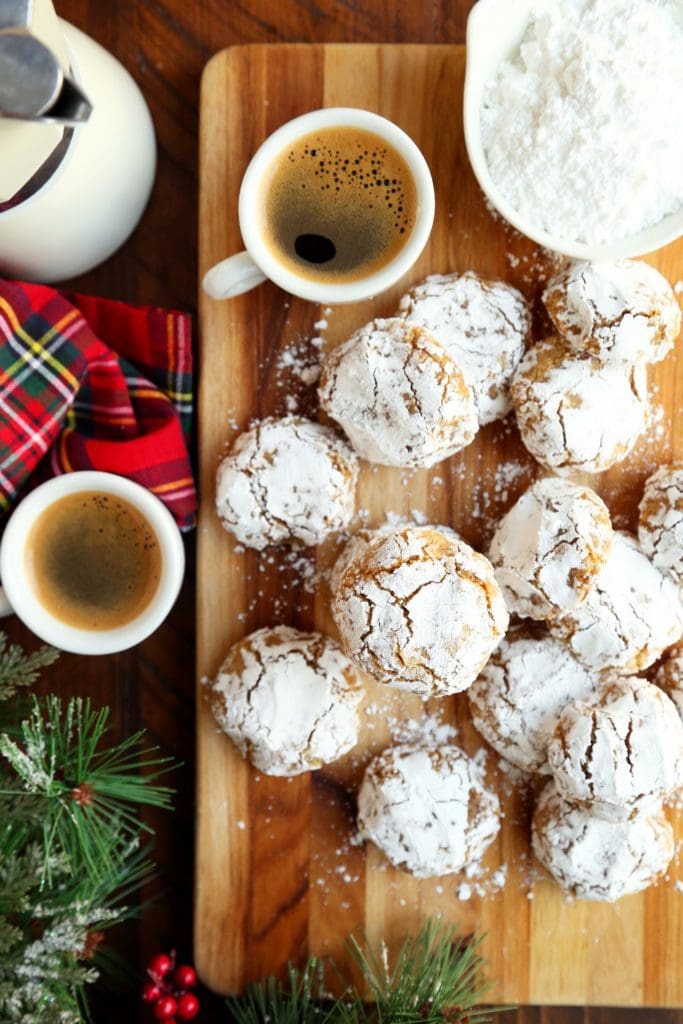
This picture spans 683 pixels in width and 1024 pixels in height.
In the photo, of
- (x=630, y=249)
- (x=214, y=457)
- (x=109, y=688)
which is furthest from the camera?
(x=109, y=688)

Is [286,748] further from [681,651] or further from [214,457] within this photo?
[681,651]

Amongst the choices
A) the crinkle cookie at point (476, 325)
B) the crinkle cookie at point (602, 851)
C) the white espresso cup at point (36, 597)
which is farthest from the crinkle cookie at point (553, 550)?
the white espresso cup at point (36, 597)

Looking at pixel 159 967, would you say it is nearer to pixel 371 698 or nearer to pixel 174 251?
pixel 371 698

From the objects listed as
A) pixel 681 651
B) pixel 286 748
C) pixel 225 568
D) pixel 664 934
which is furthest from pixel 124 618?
pixel 664 934

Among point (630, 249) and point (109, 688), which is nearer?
point (630, 249)

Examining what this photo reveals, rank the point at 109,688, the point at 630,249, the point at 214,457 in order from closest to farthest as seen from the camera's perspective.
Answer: the point at 630,249
the point at 214,457
the point at 109,688
